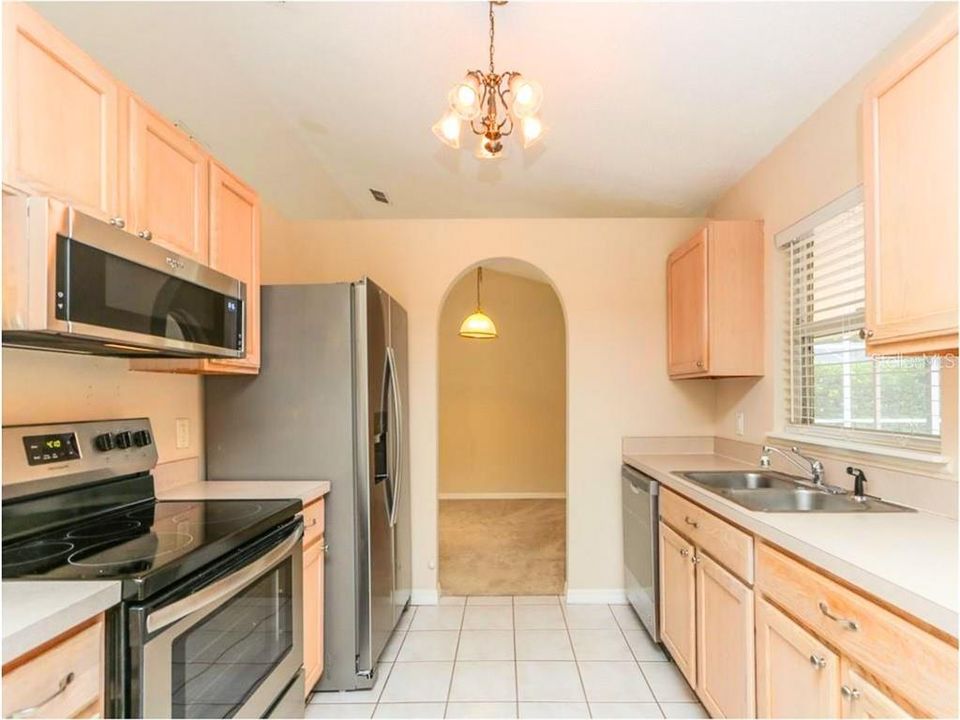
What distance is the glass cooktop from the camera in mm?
1168

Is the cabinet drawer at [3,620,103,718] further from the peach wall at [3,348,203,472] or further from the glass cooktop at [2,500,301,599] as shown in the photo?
the peach wall at [3,348,203,472]

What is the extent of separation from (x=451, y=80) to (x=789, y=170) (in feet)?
5.42

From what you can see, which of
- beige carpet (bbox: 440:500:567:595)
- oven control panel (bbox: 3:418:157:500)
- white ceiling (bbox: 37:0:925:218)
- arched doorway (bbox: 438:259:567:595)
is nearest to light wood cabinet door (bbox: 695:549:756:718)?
beige carpet (bbox: 440:500:567:595)

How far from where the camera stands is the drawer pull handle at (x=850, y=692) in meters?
1.16

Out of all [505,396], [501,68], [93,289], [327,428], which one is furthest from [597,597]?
[505,396]

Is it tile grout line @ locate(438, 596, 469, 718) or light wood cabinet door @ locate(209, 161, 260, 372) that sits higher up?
light wood cabinet door @ locate(209, 161, 260, 372)

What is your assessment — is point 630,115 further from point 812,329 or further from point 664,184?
point 812,329

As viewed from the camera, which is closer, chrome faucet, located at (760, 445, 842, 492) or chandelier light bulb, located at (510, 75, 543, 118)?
chandelier light bulb, located at (510, 75, 543, 118)

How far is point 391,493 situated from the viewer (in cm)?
264

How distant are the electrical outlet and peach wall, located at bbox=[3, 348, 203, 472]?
0.02 m

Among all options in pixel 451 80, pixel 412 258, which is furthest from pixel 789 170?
pixel 412 258

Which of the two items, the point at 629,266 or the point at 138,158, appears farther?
the point at 629,266

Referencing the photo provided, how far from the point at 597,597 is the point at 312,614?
6.22ft

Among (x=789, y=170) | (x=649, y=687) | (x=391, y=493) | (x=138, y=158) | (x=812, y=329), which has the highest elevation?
(x=789, y=170)
